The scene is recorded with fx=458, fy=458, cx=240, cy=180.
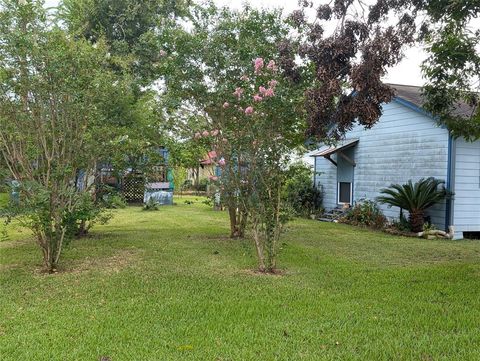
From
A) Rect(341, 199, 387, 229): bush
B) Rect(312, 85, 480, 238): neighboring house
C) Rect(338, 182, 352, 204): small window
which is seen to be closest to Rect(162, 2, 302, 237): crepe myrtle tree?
Rect(312, 85, 480, 238): neighboring house

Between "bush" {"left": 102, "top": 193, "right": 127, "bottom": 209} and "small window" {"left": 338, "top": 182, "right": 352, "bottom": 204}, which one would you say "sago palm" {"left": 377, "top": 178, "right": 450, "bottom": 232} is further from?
"bush" {"left": 102, "top": 193, "right": 127, "bottom": 209}

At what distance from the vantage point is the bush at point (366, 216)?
1260 centimetres

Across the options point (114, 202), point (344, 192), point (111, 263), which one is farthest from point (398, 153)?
point (111, 263)

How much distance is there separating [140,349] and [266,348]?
943 mm

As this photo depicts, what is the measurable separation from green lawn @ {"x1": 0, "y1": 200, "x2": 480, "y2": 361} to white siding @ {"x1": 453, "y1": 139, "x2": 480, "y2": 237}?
290 cm

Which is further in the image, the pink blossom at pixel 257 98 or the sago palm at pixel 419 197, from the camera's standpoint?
the sago palm at pixel 419 197

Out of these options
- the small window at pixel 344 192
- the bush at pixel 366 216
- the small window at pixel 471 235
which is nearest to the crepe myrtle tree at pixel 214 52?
the bush at pixel 366 216

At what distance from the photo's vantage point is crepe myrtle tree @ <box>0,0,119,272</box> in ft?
19.6

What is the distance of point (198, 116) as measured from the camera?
8.96 m

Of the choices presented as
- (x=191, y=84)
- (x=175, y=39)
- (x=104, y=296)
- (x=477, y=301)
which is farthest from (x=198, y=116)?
(x=477, y=301)

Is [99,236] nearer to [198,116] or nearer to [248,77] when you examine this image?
[198,116]

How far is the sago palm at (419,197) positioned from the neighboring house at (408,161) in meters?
0.26

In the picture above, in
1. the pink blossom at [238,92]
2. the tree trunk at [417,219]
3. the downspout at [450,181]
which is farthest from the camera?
the tree trunk at [417,219]

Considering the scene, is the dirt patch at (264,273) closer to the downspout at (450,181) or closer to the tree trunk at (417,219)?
the tree trunk at (417,219)
